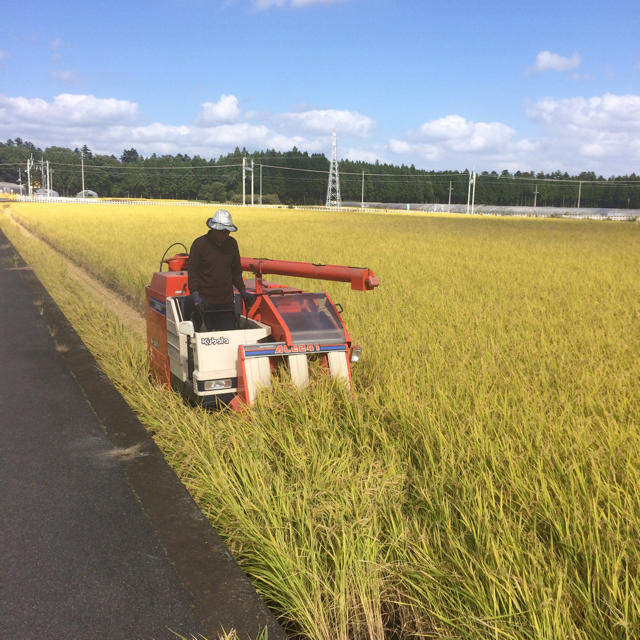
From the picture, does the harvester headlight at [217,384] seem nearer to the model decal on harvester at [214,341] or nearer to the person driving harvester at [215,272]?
the model decal on harvester at [214,341]

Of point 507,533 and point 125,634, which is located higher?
point 507,533

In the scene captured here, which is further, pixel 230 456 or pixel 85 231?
pixel 85 231

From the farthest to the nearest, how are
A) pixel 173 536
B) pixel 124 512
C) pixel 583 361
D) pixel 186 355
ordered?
pixel 583 361, pixel 186 355, pixel 124 512, pixel 173 536

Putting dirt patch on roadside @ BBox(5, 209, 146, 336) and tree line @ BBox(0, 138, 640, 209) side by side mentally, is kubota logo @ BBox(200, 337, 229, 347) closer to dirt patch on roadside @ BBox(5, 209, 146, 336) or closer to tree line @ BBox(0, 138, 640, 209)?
dirt patch on roadside @ BBox(5, 209, 146, 336)

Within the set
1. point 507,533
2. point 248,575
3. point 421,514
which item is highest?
point 507,533

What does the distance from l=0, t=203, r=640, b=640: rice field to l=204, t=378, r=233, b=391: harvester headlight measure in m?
0.26

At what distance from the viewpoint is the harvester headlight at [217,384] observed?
513 centimetres

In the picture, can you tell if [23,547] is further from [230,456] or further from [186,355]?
[186,355]

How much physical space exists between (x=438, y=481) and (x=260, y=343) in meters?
2.10

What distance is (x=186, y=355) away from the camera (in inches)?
212

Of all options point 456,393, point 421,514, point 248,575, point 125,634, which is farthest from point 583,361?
point 125,634

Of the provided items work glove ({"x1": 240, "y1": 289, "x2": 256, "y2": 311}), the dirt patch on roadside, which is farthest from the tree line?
work glove ({"x1": 240, "y1": 289, "x2": 256, "y2": 311})

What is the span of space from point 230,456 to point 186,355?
4.55 ft

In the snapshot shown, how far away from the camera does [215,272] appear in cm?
563
